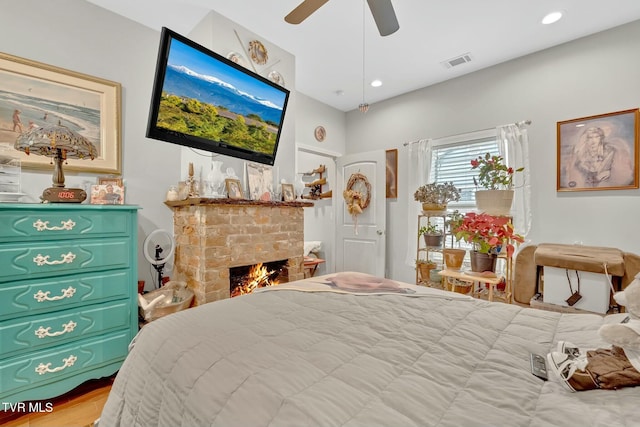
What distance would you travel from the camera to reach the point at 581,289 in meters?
1.86

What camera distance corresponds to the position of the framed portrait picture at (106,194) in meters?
2.08

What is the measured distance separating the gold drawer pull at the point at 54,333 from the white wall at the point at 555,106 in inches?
132

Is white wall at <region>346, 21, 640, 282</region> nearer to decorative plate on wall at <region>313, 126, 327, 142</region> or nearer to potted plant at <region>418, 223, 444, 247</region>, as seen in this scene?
potted plant at <region>418, 223, 444, 247</region>

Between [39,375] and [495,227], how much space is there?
3.02 m

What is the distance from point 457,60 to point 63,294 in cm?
388

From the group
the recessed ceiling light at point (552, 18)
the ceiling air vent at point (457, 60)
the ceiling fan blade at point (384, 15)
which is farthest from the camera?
the ceiling air vent at point (457, 60)

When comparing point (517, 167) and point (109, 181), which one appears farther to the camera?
point (517, 167)

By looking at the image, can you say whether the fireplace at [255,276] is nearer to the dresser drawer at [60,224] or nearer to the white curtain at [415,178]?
the dresser drawer at [60,224]

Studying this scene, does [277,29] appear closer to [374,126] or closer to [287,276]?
[374,126]

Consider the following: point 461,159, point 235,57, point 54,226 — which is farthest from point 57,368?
point 461,159

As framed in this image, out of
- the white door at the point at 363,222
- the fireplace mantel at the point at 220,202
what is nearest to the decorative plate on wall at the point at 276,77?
the fireplace mantel at the point at 220,202

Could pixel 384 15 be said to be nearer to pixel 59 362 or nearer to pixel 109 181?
pixel 109 181

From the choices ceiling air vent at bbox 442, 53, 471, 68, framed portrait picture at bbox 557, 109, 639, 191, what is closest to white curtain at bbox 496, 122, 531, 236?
framed portrait picture at bbox 557, 109, 639, 191

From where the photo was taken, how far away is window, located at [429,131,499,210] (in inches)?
123
